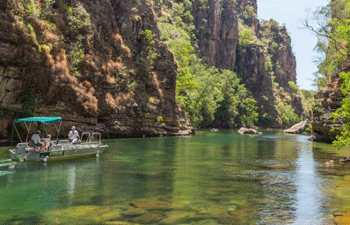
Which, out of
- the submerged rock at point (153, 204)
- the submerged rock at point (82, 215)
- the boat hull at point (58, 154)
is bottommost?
the submerged rock at point (82, 215)

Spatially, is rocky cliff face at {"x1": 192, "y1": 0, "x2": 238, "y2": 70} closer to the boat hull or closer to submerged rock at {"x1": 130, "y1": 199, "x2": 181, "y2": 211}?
the boat hull

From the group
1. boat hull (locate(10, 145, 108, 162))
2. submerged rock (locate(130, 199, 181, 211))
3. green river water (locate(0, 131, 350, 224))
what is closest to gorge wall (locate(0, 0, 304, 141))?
boat hull (locate(10, 145, 108, 162))

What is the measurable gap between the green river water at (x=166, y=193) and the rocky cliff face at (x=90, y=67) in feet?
58.3

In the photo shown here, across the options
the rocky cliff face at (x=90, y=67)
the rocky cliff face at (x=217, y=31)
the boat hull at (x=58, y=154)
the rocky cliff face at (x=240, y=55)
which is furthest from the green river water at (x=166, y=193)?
the rocky cliff face at (x=240, y=55)

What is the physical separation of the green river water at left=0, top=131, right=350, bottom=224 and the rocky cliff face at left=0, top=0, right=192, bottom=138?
58.3ft

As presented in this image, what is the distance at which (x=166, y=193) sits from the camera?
1633 centimetres

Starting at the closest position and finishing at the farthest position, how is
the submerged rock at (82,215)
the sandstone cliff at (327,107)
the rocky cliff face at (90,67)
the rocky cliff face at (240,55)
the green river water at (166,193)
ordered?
the submerged rock at (82,215), the green river water at (166,193), the rocky cliff face at (90,67), the sandstone cliff at (327,107), the rocky cliff face at (240,55)

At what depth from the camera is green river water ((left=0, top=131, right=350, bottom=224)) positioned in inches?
492

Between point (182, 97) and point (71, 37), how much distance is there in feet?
112

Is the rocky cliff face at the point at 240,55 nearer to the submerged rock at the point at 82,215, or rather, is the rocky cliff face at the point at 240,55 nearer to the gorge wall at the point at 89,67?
the gorge wall at the point at 89,67

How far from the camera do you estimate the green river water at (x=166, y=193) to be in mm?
12508

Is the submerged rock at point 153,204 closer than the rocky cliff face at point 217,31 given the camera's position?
Yes

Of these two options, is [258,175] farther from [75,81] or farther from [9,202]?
[75,81]

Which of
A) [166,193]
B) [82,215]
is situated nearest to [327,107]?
[166,193]
